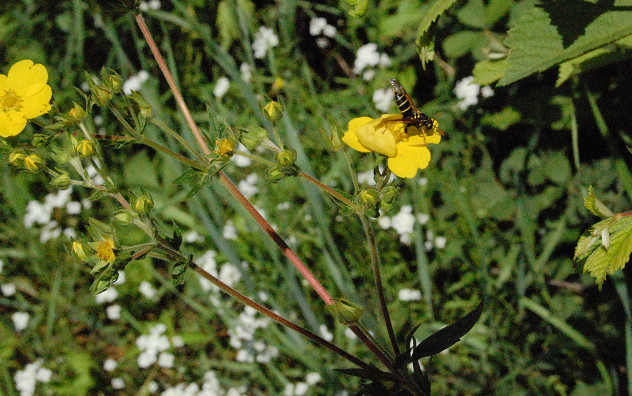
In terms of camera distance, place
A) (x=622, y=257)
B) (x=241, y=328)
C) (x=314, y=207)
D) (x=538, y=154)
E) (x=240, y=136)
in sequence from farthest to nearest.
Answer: (x=241, y=328)
(x=538, y=154)
(x=314, y=207)
(x=240, y=136)
(x=622, y=257)

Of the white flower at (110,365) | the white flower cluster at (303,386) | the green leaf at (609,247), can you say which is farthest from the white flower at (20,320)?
the green leaf at (609,247)

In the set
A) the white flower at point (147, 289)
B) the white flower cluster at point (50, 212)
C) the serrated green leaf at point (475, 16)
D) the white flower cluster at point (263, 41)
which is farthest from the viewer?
the white flower cluster at point (50, 212)

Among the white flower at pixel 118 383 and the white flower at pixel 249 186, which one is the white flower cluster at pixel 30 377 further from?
the white flower at pixel 249 186

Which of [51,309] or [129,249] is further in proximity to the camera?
[51,309]

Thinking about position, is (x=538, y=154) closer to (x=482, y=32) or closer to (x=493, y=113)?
(x=493, y=113)

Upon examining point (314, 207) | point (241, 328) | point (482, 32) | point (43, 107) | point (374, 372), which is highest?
point (43, 107)

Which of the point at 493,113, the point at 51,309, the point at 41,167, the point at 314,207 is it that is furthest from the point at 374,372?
the point at 51,309

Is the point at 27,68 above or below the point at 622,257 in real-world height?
above
